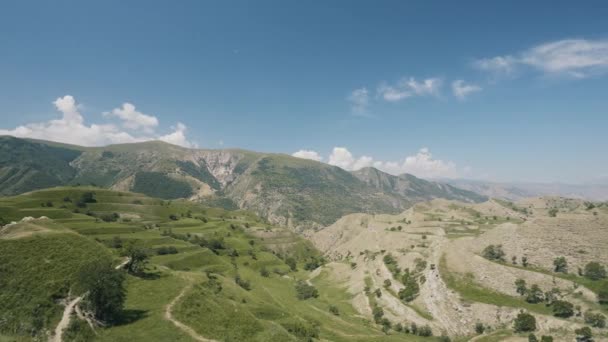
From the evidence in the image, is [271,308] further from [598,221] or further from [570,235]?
[598,221]

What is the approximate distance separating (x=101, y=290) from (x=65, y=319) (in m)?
8.07

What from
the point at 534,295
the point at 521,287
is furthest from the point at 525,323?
the point at 521,287

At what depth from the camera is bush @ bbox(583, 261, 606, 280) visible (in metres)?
102

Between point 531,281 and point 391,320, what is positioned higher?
point 531,281

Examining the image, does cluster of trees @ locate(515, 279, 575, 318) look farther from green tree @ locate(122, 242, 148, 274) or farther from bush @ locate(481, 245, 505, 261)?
green tree @ locate(122, 242, 148, 274)

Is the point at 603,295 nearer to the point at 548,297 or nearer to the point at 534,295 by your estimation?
the point at 548,297

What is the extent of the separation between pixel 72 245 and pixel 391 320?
392ft

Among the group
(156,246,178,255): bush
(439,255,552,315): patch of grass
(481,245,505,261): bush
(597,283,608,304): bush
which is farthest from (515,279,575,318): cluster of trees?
(156,246,178,255): bush

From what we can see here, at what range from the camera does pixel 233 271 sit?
180750 mm

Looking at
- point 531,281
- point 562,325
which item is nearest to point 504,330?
point 562,325

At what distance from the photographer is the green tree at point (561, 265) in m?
112

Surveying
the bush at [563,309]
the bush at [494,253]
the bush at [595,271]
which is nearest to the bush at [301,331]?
the bush at [563,309]

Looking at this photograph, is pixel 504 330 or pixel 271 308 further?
pixel 271 308

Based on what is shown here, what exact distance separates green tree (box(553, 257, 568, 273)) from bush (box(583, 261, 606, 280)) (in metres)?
7.33
